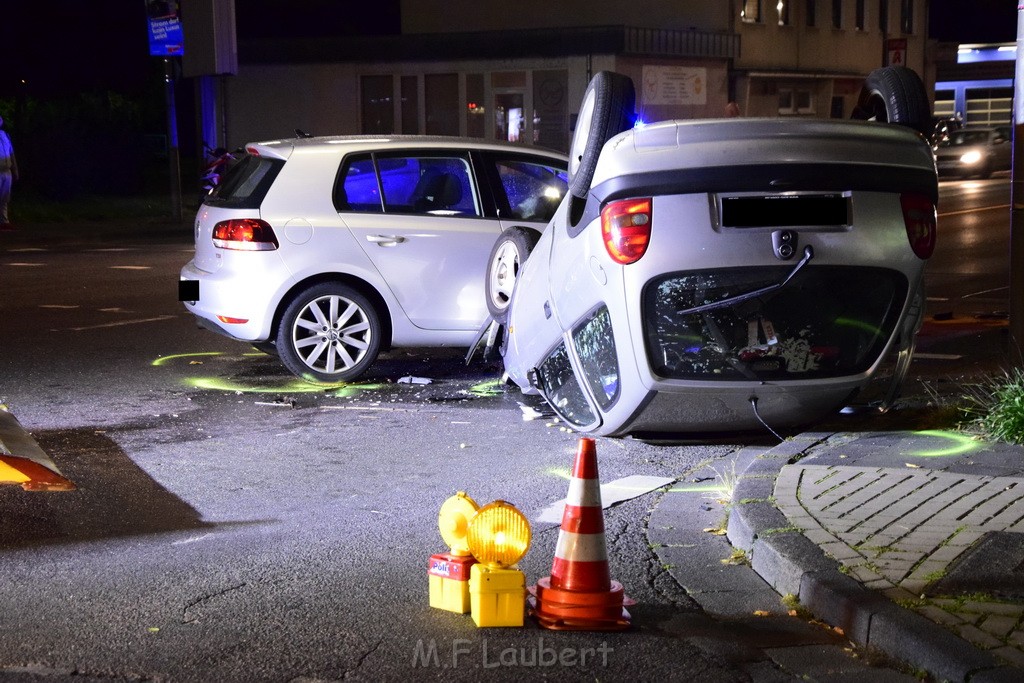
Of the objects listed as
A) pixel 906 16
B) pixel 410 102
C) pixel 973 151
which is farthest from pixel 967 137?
pixel 410 102

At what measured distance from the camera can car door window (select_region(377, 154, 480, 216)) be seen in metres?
9.81

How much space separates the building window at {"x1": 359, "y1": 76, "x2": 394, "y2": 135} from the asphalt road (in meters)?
27.6

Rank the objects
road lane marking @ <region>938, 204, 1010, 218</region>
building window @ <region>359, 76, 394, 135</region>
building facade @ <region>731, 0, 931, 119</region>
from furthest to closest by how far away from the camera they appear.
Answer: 1. building facade @ <region>731, 0, 931, 119</region>
2. building window @ <region>359, 76, 394, 135</region>
3. road lane marking @ <region>938, 204, 1010, 218</region>

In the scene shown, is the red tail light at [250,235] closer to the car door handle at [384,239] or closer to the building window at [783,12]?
the car door handle at [384,239]

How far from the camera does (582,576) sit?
15.8 feet

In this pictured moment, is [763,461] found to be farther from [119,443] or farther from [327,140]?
[327,140]

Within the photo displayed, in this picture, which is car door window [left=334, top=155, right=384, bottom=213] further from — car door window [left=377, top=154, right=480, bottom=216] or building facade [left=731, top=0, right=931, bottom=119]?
building facade [left=731, top=0, right=931, bottom=119]

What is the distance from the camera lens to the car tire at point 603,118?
23.0 feet

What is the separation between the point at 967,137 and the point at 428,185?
32.3 metres

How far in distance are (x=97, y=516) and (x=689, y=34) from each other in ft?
109

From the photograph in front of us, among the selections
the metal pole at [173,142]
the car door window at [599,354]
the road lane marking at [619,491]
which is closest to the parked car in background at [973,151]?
the metal pole at [173,142]

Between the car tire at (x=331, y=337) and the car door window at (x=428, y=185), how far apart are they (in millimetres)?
733

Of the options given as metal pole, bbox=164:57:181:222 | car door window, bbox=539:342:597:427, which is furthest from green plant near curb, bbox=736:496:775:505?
metal pole, bbox=164:57:181:222

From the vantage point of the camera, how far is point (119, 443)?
7.89 metres
